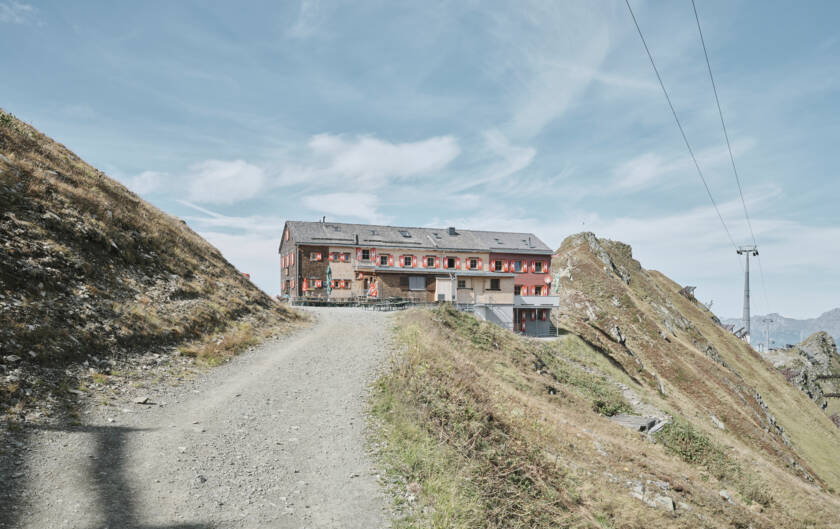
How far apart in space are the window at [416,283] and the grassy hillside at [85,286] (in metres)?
22.6

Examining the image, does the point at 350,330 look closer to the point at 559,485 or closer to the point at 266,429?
the point at 266,429

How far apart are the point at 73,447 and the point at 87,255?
11535mm

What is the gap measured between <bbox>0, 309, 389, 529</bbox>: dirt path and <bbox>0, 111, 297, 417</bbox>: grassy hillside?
85.8 inches

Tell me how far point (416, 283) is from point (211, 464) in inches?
1602

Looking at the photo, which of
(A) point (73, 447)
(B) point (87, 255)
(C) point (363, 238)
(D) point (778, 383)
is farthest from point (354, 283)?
(D) point (778, 383)

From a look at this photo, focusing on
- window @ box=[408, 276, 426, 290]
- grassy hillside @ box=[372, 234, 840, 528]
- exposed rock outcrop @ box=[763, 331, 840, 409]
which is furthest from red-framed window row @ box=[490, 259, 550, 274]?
exposed rock outcrop @ box=[763, 331, 840, 409]

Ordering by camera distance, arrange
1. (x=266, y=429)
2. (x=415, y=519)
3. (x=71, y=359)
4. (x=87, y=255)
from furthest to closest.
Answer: (x=87, y=255), (x=71, y=359), (x=266, y=429), (x=415, y=519)

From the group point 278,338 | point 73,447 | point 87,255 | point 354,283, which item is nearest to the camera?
point 73,447

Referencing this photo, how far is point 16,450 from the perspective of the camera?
7.50 m

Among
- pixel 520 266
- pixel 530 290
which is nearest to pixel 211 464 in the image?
pixel 520 266

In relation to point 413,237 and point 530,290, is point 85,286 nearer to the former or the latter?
point 413,237

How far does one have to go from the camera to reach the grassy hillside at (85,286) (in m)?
11.2

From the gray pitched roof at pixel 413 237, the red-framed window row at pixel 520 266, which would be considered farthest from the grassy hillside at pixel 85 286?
the red-framed window row at pixel 520 266

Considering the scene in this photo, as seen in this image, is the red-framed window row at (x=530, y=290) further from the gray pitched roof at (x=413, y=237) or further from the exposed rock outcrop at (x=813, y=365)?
the exposed rock outcrop at (x=813, y=365)
